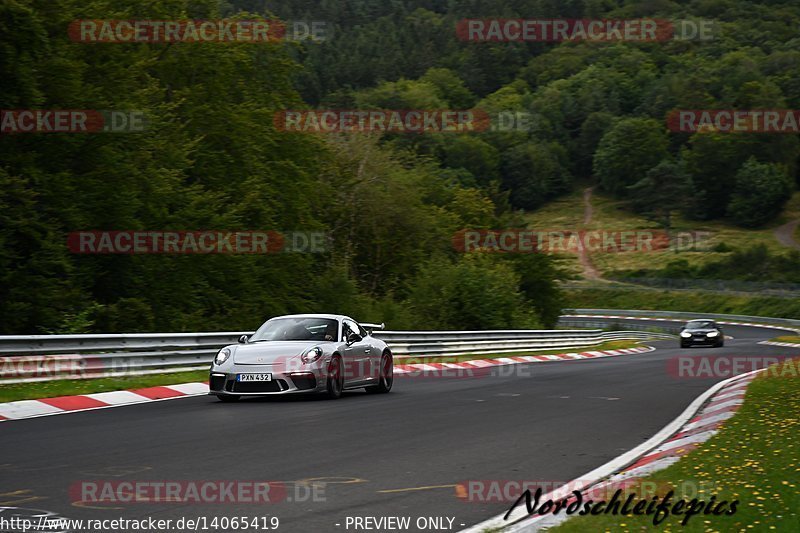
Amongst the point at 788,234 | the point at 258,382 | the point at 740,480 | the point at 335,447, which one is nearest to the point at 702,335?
the point at 258,382

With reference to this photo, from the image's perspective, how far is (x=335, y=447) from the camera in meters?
10.4

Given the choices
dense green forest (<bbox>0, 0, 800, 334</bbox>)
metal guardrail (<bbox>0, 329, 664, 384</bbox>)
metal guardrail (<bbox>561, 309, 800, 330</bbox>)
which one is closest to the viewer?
metal guardrail (<bbox>0, 329, 664, 384</bbox>)

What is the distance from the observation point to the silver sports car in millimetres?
15336

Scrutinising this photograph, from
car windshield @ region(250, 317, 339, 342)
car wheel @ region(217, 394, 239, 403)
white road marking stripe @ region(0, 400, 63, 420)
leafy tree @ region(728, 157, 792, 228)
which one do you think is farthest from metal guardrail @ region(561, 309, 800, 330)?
white road marking stripe @ region(0, 400, 63, 420)

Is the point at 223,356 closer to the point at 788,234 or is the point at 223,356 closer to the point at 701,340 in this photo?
the point at 701,340

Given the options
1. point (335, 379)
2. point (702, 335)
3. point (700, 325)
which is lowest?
point (702, 335)

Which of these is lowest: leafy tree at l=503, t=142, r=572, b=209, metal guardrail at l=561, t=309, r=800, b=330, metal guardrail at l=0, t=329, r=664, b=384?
metal guardrail at l=561, t=309, r=800, b=330

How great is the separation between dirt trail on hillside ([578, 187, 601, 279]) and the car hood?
4095 inches

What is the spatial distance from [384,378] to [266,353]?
3121mm

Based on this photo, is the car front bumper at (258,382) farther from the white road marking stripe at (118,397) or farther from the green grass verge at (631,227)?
the green grass verge at (631,227)

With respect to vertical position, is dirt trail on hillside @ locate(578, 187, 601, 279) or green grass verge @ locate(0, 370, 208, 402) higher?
dirt trail on hillside @ locate(578, 187, 601, 279)

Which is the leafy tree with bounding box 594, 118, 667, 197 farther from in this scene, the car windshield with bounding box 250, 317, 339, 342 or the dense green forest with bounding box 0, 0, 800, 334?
the car windshield with bounding box 250, 317, 339, 342

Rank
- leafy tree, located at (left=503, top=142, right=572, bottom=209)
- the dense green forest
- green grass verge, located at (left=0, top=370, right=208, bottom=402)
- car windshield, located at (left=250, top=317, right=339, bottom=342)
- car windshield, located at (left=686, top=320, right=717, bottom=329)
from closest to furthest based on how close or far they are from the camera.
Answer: green grass verge, located at (left=0, top=370, right=208, bottom=402) → car windshield, located at (left=250, top=317, right=339, bottom=342) → the dense green forest → car windshield, located at (left=686, top=320, right=717, bottom=329) → leafy tree, located at (left=503, top=142, right=572, bottom=209)

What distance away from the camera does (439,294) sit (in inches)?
1688
